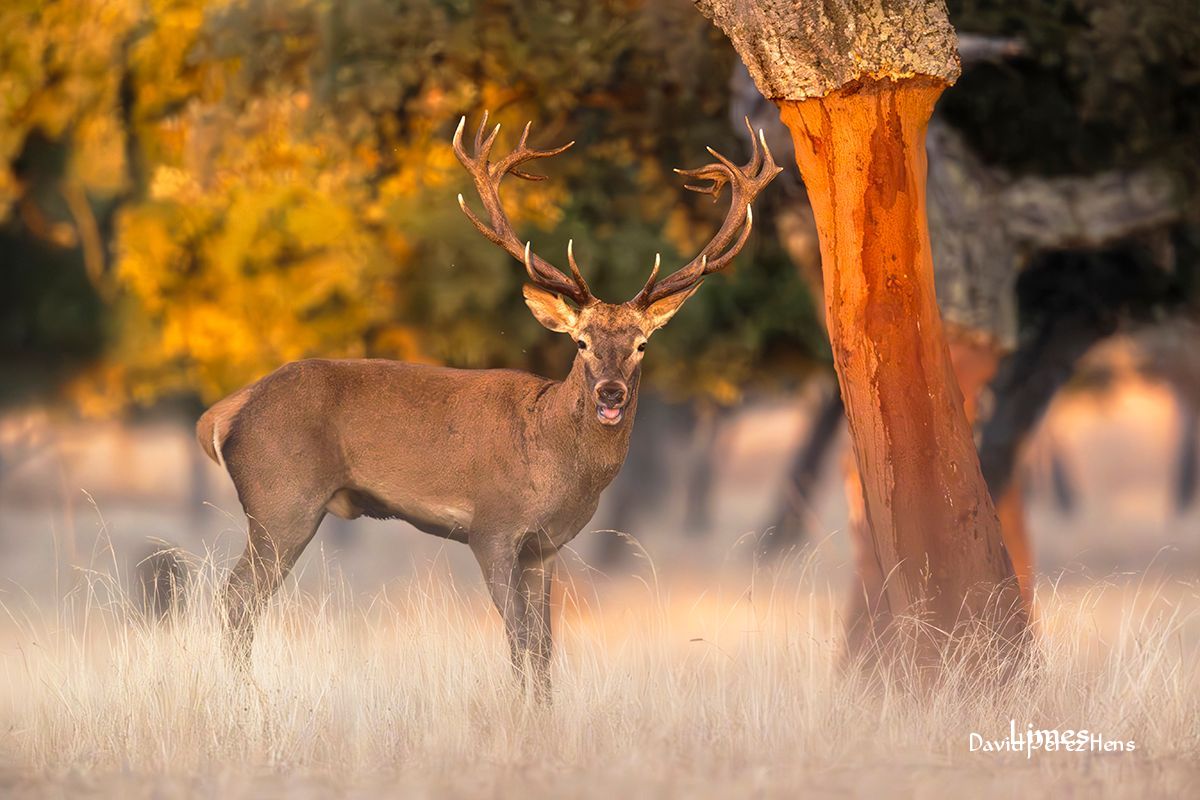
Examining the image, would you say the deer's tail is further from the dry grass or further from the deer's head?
the deer's head

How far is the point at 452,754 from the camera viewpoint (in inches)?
323

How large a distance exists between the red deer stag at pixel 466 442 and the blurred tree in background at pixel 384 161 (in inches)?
143

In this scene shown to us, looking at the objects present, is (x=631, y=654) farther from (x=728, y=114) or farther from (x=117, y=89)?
(x=117, y=89)

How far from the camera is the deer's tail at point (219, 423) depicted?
34.0ft

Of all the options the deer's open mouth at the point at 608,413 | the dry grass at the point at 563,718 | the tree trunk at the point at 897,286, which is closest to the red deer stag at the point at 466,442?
the deer's open mouth at the point at 608,413

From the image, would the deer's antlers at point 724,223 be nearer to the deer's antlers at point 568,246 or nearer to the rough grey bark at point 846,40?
the deer's antlers at point 568,246

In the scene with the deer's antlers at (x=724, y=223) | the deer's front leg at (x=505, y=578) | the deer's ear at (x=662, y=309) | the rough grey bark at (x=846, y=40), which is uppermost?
the rough grey bark at (x=846, y=40)

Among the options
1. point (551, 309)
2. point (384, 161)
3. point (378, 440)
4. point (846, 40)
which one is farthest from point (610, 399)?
point (384, 161)

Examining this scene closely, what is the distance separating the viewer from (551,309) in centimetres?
1000

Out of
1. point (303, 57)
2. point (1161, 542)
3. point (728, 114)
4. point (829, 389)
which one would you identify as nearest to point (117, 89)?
point (303, 57)

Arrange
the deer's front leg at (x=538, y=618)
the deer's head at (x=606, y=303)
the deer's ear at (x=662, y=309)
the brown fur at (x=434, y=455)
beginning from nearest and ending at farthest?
the deer's front leg at (x=538, y=618)
the deer's head at (x=606, y=303)
the deer's ear at (x=662, y=309)
the brown fur at (x=434, y=455)

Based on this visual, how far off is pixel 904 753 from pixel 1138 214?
22.7 feet

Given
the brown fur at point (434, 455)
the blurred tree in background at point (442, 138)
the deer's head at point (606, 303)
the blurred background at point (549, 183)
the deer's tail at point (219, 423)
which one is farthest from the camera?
the blurred tree in background at point (442, 138)

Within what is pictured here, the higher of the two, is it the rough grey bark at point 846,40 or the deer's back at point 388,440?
the rough grey bark at point 846,40
